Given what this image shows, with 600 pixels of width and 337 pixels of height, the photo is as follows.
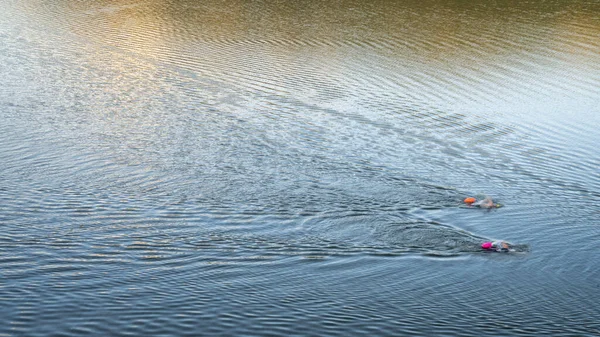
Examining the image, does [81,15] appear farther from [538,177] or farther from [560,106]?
[538,177]

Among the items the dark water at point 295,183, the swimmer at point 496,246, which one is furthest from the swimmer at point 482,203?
the swimmer at point 496,246

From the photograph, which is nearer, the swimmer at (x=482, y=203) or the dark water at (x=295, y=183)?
the dark water at (x=295, y=183)

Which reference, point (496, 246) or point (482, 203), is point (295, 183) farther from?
point (496, 246)

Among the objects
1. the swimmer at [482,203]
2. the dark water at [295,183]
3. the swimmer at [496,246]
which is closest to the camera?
the dark water at [295,183]

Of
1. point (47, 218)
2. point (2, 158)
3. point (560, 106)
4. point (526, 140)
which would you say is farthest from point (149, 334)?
point (560, 106)

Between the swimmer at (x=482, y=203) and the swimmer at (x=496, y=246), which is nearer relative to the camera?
the swimmer at (x=496, y=246)

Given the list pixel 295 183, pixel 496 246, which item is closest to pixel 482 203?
pixel 496 246

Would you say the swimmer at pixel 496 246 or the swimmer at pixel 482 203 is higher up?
the swimmer at pixel 482 203

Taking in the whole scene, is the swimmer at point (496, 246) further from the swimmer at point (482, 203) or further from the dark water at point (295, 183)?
the swimmer at point (482, 203)

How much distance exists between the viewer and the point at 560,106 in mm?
20328

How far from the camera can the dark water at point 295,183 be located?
32.1ft

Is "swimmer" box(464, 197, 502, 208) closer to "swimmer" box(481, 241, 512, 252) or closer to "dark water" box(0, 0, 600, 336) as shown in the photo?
"dark water" box(0, 0, 600, 336)

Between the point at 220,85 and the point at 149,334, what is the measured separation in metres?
13.0

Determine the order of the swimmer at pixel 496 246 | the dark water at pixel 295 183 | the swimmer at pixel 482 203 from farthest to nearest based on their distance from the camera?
the swimmer at pixel 482 203
the swimmer at pixel 496 246
the dark water at pixel 295 183
